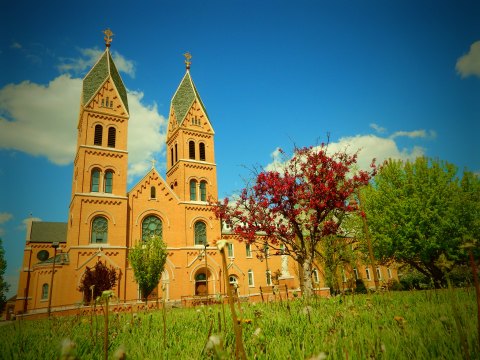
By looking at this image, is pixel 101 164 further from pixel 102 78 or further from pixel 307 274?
pixel 307 274

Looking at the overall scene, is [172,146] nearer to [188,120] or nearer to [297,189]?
[188,120]

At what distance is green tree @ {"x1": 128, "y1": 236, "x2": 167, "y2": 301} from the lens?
78.7 feet

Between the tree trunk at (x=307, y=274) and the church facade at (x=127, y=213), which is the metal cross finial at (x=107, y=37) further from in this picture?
the tree trunk at (x=307, y=274)

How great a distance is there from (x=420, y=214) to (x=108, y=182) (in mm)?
28221

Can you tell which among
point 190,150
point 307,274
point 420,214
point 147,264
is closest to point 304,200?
point 307,274

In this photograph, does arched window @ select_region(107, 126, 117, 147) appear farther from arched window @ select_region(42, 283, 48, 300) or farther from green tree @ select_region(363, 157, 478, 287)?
green tree @ select_region(363, 157, 478, 287)

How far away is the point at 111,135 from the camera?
1212 inches

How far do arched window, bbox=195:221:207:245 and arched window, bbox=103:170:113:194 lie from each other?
10.0 m

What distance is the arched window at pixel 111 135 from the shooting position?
100ft

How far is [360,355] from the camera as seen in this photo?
2.42 m

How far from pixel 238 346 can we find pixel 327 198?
11.6 metres

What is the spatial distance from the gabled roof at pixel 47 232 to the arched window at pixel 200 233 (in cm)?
2449

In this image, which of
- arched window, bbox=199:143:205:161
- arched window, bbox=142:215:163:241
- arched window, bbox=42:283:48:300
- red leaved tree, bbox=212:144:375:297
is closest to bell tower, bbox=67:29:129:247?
arched window, bbox=142:215:163:241

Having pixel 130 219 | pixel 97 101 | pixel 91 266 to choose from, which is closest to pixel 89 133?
pixel 97 101
